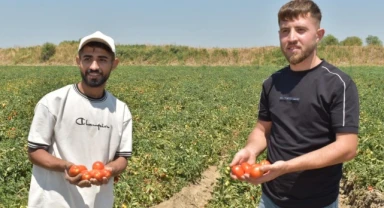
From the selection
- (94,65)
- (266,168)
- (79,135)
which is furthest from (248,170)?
(94,65)

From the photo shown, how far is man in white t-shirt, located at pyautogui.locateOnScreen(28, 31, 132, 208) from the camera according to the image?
2748mm

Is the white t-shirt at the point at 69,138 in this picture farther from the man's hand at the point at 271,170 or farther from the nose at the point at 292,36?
the nose at the point at 292,36

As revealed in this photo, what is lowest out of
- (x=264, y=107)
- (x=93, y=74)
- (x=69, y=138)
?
(x=69, y=138)

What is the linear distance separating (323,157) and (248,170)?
443 millimetres

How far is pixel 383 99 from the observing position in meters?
14.6

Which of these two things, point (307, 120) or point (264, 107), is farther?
point (264, 107)

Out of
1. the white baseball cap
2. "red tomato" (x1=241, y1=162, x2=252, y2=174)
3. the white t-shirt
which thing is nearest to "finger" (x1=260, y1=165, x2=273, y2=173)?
"red tomato" (x1=241, y1=162, x2=252, y2=174)

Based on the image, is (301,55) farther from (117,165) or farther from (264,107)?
(117,165)

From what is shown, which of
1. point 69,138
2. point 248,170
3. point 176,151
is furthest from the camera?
point 176,151

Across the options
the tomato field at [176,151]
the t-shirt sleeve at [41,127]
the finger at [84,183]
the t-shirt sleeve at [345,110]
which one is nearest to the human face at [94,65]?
the t-shirt sleeve at [41,127]

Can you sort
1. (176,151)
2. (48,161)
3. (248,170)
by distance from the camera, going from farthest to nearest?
(176,151)
(48,161)
(248,170)

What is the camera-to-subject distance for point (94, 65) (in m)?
2.90

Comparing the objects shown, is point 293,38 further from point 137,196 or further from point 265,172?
point 137,196

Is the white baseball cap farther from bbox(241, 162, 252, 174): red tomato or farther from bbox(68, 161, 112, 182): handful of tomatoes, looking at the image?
bbox(241, 162, 252, 174): red tomato
